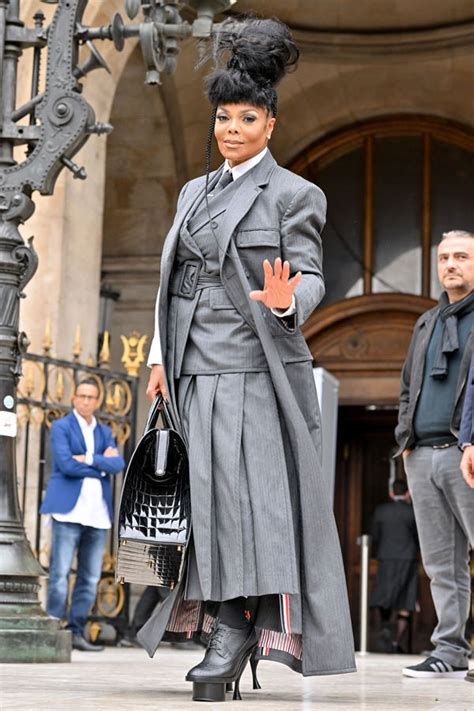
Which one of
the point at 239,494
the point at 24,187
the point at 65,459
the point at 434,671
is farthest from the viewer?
the point at 65,459

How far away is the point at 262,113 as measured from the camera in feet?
14.2

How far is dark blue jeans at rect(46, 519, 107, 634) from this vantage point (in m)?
9.15

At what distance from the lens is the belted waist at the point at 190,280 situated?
4305mm

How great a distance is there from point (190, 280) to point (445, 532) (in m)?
2.47

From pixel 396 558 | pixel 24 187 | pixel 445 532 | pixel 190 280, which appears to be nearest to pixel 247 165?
pixel 190 280

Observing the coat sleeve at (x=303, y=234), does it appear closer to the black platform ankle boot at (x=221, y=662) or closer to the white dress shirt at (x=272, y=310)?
the white dress shirt at (x=272, y=310)

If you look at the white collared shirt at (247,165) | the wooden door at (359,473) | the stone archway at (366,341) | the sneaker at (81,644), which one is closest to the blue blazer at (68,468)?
the sneaker at (81,644)

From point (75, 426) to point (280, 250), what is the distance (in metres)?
5.17

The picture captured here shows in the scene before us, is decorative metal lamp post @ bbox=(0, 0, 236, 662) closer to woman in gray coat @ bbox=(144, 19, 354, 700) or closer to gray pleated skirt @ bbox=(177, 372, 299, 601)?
woman in gray coat @ bbox=(144, 19, 354, 700)

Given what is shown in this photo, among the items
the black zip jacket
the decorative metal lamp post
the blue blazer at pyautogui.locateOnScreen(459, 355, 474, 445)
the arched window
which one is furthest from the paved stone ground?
the arched window

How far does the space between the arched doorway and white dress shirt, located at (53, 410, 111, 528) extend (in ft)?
20.4

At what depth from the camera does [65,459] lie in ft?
29.5

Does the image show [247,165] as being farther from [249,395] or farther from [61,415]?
[61,415]

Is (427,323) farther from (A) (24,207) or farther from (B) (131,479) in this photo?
(B) (131,479)
